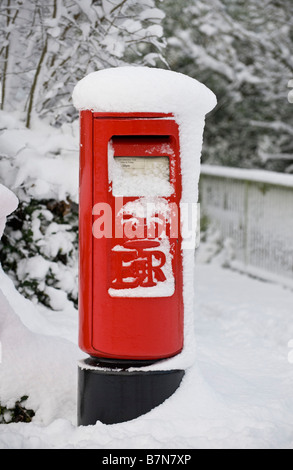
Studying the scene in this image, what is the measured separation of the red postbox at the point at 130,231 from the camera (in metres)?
3.44

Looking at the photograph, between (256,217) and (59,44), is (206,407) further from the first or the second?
(256,217)

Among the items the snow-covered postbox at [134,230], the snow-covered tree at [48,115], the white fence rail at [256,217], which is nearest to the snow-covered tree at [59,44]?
the snow-covered tree at [48,115]

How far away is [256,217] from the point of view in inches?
334

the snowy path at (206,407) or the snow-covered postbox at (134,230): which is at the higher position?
the snow-covered postbox at (134,230)

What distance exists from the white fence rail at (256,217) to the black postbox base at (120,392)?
4417 millimetres

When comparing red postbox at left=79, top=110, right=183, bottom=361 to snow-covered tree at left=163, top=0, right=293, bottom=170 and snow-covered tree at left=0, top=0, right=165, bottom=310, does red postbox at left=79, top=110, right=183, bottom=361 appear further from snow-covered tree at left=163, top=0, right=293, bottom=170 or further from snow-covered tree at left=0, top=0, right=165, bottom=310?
snow-covered tree at left=163, top=0, right=293, bottom=170

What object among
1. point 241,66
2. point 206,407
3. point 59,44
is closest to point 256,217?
point 59,44

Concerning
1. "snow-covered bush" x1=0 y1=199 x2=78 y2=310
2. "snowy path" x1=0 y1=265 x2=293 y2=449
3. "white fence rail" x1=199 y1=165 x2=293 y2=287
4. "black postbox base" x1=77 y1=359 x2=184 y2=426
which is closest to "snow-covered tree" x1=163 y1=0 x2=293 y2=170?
"white fence rail" x1=199 y1=165 x2=293 y2=287

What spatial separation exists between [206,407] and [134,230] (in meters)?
1.02

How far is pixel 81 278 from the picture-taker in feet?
12.0

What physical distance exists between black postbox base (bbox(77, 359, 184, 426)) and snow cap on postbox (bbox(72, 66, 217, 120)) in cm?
129

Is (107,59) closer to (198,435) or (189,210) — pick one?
(189,210)

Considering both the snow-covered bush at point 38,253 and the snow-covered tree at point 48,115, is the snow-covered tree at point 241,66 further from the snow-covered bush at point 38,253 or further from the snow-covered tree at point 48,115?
the snow-covered bush at point 38,253

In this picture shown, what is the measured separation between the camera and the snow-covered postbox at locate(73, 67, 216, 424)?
11.3 feet
